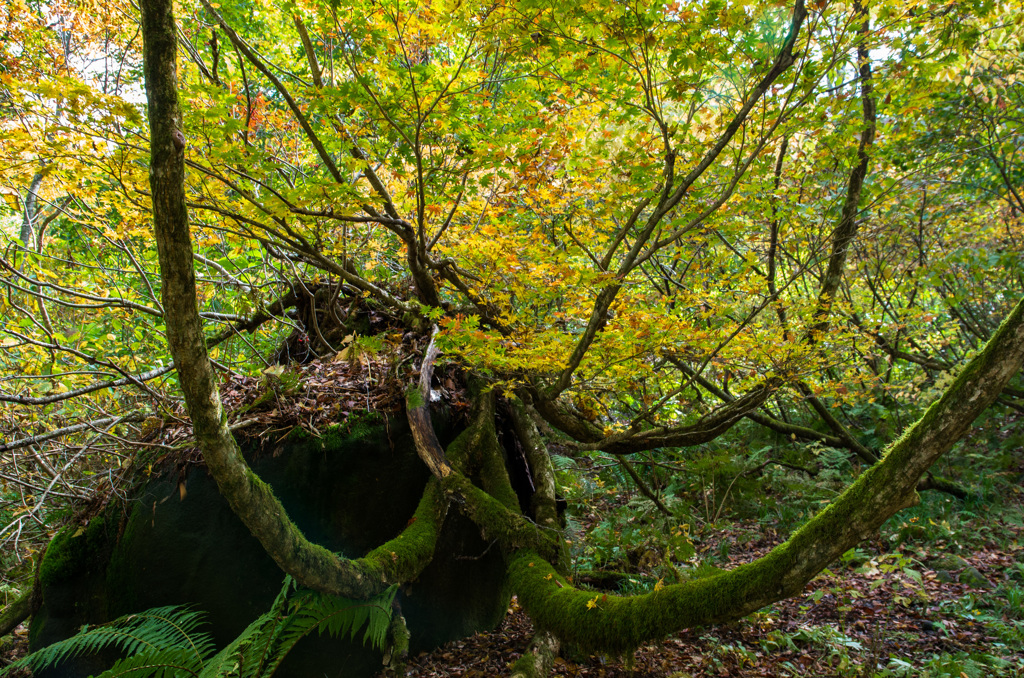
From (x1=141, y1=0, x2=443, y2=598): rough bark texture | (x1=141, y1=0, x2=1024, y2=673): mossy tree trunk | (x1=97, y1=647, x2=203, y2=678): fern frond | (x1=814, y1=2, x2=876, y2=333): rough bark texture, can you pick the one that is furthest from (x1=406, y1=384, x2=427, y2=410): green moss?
(x1=814, y1=2, x2=876, y2=333): rough bark texture

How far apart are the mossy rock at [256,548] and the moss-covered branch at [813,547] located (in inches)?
40.5

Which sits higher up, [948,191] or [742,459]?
[948,191]

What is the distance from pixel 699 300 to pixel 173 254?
5.20 metres

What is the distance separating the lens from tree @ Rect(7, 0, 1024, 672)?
8.87 feet

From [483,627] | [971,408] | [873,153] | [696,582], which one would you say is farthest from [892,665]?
[873,153]

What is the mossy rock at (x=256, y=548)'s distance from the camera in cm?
411

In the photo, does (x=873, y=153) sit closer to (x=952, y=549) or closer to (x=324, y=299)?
(x=952, y=549)

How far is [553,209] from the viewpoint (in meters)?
5.94

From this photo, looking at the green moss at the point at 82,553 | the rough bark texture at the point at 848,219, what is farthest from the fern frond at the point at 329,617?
the rough bark texture at the point at 848,219

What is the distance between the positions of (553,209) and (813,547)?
4343 mm

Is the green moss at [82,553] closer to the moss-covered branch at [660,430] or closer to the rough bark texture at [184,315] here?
the rough bark texture at [184,315]

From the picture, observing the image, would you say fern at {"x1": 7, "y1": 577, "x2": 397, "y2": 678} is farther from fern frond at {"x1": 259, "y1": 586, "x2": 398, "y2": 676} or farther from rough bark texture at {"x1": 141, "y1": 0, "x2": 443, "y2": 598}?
rough bark texture at {"x1": 141, "y1": 0, "x2": 443, "y2": 598}

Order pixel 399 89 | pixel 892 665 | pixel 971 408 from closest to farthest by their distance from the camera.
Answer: pixel 971 408
pixel 399 89
pixel 892 665

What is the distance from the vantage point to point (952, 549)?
5.59m
